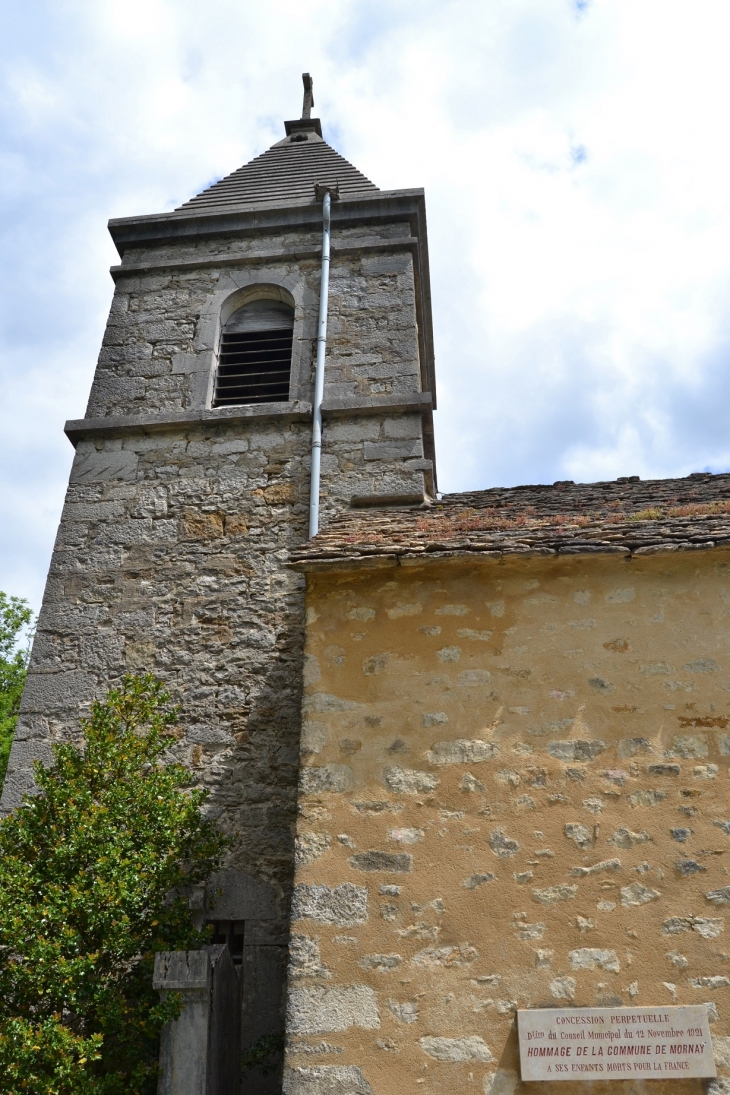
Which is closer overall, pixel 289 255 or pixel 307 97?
pixel 289 255

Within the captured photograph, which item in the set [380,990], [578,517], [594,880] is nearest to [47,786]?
[380,990]

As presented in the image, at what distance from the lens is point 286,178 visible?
35.4 ft

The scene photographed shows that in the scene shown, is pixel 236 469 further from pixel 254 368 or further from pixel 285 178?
pixel 285 178

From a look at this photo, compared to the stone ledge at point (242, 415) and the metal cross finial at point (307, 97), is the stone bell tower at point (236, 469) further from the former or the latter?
the metal cross finial at point (307, 97)

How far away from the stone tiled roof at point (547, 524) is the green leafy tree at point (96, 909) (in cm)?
179

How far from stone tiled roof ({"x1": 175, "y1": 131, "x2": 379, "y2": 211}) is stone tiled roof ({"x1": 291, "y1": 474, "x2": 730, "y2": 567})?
455cm

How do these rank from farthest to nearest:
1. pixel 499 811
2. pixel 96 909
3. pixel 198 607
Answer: pixel 198 607 < pixel 96 909 < pixel 499 811

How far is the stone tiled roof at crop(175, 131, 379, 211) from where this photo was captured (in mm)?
10276

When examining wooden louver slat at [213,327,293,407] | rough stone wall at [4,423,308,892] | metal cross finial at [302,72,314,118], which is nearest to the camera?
rough stone wall at [4,423,308,892]

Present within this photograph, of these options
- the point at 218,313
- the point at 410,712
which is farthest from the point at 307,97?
the point at 410,712

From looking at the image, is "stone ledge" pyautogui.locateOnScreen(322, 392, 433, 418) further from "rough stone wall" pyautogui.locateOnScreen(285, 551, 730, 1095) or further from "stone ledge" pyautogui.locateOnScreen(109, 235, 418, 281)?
"rough stone wall" pyautogui.locateOnScreen(285, 551, 730, 1095)

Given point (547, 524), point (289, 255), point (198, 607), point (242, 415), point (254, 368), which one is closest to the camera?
point (547, 524)

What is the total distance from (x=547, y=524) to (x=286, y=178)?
6.69 meters

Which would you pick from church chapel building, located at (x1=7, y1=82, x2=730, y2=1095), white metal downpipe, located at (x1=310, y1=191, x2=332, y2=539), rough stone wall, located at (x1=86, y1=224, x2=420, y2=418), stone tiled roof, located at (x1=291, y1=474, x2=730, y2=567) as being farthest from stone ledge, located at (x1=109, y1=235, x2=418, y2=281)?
stone tiled roof, located at (x1=291, y1=474, x2=730, y2=567)
